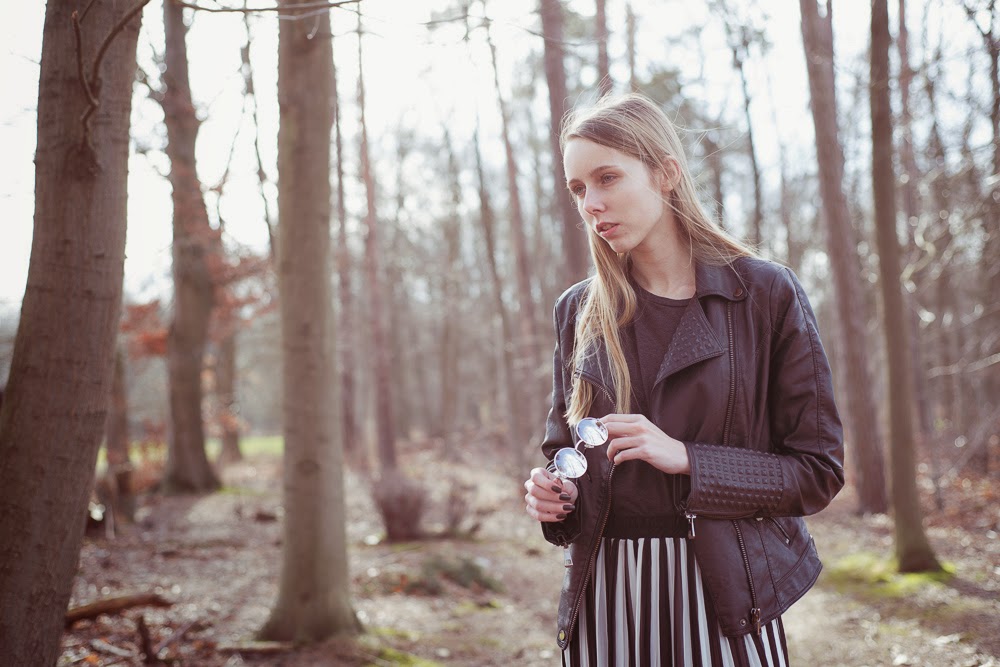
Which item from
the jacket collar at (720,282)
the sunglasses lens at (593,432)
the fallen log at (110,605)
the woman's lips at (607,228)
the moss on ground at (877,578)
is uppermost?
the woman's lips at (607,228)

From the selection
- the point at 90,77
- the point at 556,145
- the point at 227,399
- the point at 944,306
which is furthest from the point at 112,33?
the point at 227,399

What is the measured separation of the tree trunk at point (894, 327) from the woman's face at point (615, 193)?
5063 mm

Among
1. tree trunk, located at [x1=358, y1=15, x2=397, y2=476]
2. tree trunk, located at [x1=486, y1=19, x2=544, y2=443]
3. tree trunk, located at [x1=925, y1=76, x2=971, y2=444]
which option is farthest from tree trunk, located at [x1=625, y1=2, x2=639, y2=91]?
tree trunk, located at [x1=358, y1=15, x2=397, y2=476]

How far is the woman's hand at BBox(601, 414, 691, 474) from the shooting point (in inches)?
71.2

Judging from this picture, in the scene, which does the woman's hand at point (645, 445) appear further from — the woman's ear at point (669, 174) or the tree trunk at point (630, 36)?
the tree trunk at point (630, 36)

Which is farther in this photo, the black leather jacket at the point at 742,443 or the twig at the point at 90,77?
the twig at the point at 90,77

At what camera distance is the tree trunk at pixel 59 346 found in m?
2.44

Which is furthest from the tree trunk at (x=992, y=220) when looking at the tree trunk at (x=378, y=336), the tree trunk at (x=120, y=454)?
the tree trunk at (x=378, y=336)

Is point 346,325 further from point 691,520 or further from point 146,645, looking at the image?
point 691,520

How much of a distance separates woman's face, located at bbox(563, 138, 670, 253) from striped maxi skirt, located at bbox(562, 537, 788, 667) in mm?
798

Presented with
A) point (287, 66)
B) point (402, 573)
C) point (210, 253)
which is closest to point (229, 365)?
point (210, 253)

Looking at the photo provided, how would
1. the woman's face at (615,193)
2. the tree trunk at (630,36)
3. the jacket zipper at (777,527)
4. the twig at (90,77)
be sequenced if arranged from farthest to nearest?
the tree trunk at (630,36) → the twig at (90,77) → the woman's face at (615,193) → the jacket zipper at (777,527)

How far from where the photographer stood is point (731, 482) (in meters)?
1.82

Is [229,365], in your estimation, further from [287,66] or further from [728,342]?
[728,342]
